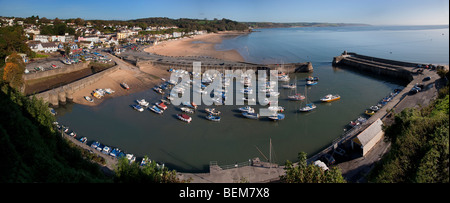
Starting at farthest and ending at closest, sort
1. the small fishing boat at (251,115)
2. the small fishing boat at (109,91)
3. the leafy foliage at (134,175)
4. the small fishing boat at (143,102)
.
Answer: the small fishing boat at (109,91), the small fishing boat at (143,102), the small fishing boat at (251,115), the leafy foliage at (134,175)

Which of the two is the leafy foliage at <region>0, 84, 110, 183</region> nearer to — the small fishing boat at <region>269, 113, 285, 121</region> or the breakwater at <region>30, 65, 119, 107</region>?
the breakwater at <region>30, 65, 119, 107</region>

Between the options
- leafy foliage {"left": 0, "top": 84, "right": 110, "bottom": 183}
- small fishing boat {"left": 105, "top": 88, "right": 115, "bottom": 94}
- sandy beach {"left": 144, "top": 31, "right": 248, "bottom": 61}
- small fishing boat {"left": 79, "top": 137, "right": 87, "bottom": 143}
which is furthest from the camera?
sandy beach {"left": 144, "top": 31, "right": 248, "bottom": 61}

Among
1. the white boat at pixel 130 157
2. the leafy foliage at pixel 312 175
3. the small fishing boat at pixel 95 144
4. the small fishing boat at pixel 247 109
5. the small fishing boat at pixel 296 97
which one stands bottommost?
the white boat at pixel 130 157

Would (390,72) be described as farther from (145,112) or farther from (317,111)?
(145,112)

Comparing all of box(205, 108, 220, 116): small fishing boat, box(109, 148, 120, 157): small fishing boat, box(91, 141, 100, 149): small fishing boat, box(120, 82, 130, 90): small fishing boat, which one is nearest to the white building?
box(205, 108, 220, 116): small fishing boat

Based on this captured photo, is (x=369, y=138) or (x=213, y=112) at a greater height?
(x=369, y=138)

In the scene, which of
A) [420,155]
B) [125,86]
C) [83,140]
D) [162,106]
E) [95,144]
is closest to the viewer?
[420,155]

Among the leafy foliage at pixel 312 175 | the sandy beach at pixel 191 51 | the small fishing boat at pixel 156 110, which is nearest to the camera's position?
the leafy foliage at pixel 312 175

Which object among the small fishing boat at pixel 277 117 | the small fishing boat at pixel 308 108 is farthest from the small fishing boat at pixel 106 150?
the small fishing boat at pixel 308 108

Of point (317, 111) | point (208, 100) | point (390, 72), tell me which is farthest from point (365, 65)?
point (208, 100)

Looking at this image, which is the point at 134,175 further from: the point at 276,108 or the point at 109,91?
the point at 109,91

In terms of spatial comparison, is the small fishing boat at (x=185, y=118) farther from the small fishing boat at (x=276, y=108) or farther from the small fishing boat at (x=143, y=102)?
the small fishing boat at (x=276, y=108)

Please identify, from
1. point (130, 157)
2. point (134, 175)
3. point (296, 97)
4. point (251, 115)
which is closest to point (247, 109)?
point (251, 115)
